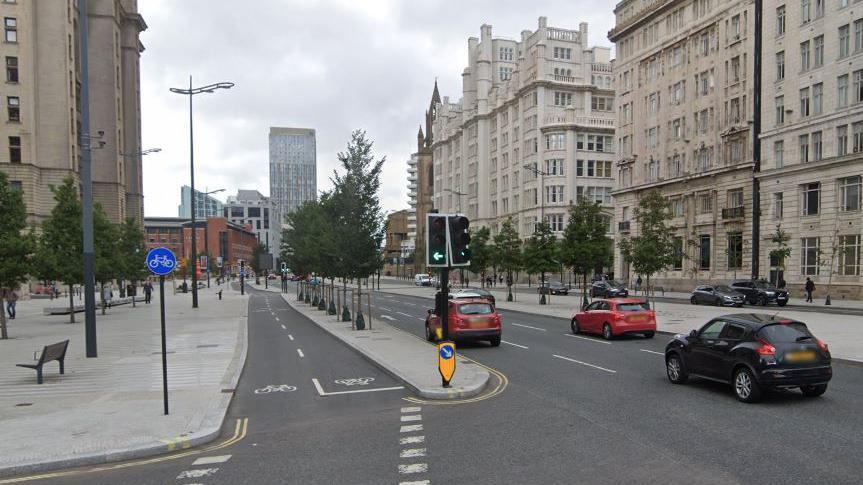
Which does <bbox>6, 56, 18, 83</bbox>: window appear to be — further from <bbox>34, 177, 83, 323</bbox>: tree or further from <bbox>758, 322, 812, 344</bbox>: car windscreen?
<bbox>758, 322, 812, 344</bbox>: car windscreen

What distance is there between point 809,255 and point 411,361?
134 ft

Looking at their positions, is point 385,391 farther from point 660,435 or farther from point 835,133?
point 835,133

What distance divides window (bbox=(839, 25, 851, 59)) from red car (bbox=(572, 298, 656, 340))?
33.1 metres

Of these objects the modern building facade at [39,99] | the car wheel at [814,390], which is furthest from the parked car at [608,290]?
the modern building facade at [39,99]

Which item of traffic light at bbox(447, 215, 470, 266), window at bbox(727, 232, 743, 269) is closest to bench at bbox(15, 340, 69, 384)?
traffic light at bbox(447, 215, 470, 266)

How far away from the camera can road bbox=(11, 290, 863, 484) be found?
732 centimetres

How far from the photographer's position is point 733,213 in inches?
2030

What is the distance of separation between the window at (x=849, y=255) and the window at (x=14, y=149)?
72175 mm

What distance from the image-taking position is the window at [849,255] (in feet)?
134

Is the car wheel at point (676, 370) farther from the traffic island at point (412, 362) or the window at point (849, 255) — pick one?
the window at point (849, 255)

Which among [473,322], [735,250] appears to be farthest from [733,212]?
[473,322]

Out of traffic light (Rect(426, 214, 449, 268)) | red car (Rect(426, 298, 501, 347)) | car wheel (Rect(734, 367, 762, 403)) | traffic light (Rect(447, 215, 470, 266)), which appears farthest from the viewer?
red car (Rect(426, 298, 501, 347))

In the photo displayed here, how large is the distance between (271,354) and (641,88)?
58129 mm

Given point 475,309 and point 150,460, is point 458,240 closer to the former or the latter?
point 150,460
